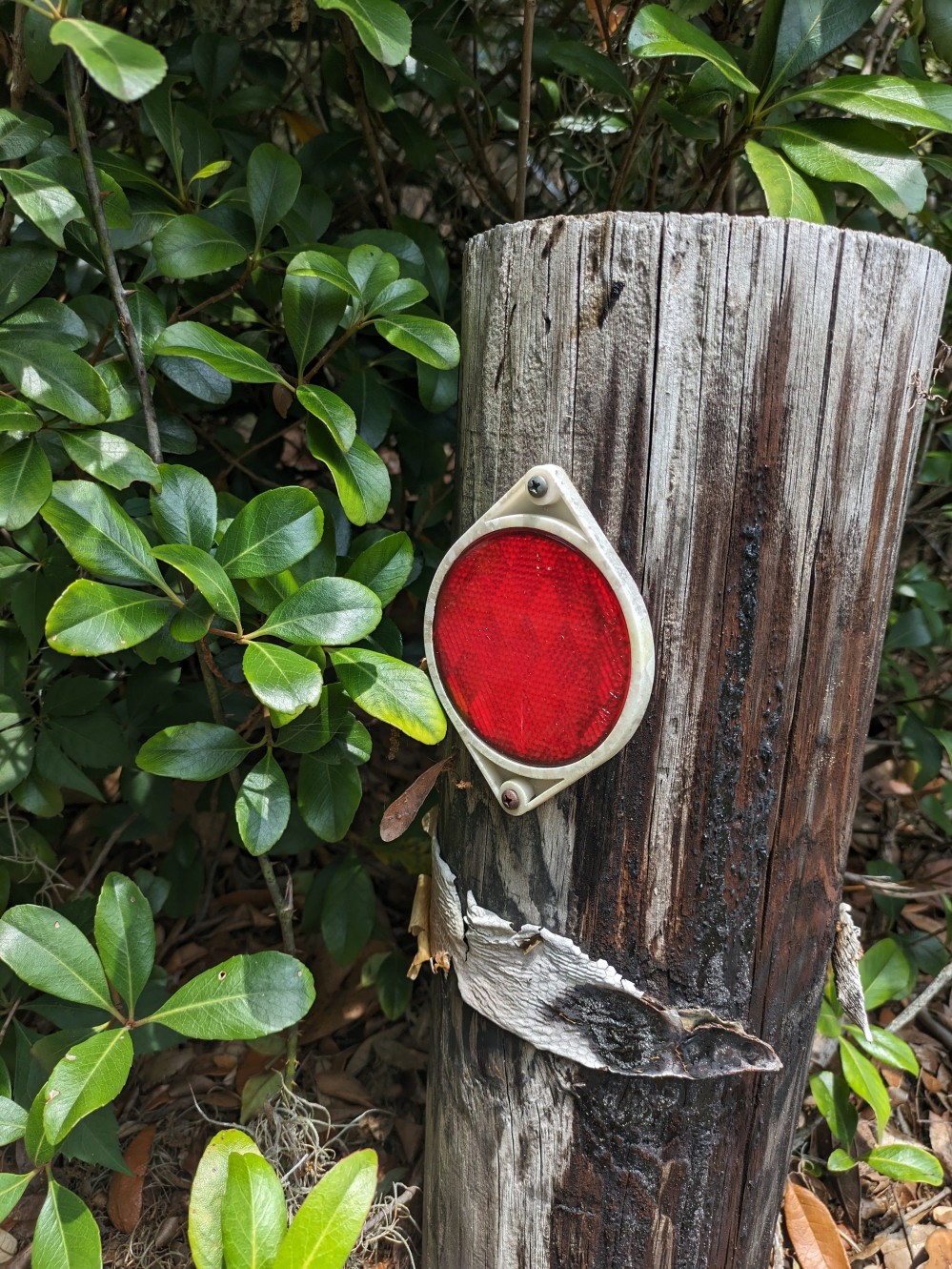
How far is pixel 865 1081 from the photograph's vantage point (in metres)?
1.51

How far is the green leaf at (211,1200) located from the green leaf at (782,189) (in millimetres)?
1219

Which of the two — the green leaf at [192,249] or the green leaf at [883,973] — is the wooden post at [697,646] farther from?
the green leaf at [883,973]

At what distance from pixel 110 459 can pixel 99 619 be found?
0.22 metres

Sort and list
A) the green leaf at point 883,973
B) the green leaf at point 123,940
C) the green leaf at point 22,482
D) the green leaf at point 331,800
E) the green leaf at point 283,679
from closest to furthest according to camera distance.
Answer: the green leaf at point 283,679 → the green leaf at point 22,482 → the green leaf at point 123,940 → the green leaf at point 331,800 → the green leaf at point 883,973

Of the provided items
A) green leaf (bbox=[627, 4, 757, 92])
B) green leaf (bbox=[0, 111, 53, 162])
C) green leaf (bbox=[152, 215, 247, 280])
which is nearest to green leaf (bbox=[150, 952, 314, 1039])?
green leaf (bbox=[152, 215, 247, 280])

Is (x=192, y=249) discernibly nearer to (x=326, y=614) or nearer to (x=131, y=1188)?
(x=326, y=614)

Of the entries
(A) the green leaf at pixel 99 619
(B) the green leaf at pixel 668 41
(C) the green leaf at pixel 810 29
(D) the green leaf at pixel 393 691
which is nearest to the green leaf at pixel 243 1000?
(D) the green leaf at pixel 393 691

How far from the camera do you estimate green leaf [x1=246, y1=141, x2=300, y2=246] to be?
1.12 m

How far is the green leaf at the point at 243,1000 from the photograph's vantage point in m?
1.00

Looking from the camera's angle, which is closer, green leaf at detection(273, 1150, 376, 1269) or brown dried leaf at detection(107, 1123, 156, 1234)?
green leaf at detection(273, 1150, 376, 1269)

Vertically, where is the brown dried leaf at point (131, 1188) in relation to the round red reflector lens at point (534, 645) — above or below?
below

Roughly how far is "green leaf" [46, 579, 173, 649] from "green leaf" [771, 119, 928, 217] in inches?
36.0

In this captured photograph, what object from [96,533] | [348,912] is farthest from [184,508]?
[348,912]

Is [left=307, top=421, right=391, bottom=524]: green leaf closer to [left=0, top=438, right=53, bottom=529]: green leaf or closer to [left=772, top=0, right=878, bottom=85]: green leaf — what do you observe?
[left=0, top=438, right=53, bottom=529]: green leaf
